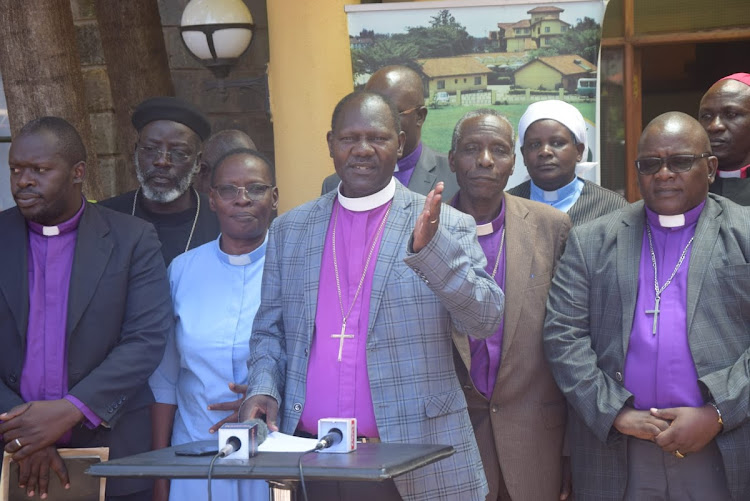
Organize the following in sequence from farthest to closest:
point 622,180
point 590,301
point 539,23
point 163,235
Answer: point 622,180, point 539,23, point 163,235, point 590,301

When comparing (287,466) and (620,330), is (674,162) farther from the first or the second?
(287,466)

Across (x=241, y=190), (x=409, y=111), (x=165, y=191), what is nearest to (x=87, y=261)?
(x=241, y=190)

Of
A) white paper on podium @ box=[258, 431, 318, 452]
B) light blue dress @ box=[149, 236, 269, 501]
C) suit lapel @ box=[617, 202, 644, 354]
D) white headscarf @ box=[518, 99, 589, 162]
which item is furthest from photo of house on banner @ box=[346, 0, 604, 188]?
white paper on podium @ box=[258, 431, 318, 452]

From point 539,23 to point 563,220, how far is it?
2.04 meters

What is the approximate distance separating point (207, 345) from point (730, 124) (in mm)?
2811

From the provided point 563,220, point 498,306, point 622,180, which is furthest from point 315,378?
point 622,180

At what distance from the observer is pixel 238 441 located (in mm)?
3512

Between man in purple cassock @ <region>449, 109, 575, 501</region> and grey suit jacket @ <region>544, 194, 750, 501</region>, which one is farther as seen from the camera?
man in purple cassock @ <region>449, 109, 575, 501</region>

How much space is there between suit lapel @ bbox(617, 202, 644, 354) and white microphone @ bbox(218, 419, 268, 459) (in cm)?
185

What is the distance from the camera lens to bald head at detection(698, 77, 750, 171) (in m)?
5.56

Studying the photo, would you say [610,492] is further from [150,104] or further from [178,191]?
[150,104]

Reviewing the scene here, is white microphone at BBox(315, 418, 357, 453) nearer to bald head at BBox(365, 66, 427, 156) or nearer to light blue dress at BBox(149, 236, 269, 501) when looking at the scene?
light blue dress at BBox(149, 236, 269, 501)

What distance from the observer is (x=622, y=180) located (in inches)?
313

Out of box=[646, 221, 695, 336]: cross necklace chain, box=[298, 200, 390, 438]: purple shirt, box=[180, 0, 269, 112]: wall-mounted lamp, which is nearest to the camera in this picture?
box=[298, 200, 390, 438]: purple shirt
